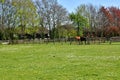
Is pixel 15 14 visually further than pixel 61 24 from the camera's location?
No

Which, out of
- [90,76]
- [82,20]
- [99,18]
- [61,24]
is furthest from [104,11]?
[90,76]

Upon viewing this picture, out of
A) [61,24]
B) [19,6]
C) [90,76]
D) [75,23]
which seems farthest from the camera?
[75,23]

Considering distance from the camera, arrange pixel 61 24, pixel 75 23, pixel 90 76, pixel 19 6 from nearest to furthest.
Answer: pixel 90 76
pixel 19 6
pixel 61 24
pixel 75 23

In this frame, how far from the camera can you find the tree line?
8662cm

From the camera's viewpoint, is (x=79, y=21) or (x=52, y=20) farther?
(x=79, y=21)

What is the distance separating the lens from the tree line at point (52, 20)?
284 feet

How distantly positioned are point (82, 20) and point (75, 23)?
3852mm

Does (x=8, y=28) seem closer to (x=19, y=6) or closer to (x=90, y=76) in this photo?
(x=19, y=6)

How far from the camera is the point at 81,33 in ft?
351

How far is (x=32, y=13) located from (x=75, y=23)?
22996 millimetres

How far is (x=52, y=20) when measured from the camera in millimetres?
A: 99562

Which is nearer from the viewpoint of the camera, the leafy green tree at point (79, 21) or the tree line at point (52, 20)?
the tree line at point (52, 20)

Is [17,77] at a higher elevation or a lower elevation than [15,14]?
lower

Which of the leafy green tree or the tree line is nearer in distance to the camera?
the tree line
